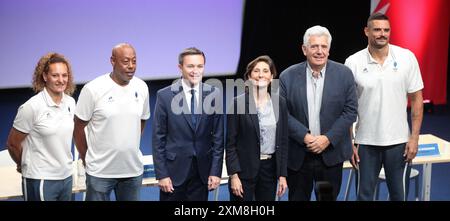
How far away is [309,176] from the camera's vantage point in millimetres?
4031

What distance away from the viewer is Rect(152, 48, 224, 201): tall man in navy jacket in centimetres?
372

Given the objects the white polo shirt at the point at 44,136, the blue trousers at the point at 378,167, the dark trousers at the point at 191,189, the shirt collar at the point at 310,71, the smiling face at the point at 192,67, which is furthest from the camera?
the blue trousers at the point at 378,167

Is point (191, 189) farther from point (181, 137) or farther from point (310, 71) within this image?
point (310, 71)

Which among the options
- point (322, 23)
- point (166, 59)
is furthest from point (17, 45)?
point (322, 23)

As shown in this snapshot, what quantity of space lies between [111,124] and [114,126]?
21mm

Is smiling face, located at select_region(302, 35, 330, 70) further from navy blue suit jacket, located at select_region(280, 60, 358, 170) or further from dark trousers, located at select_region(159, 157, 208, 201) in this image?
dark trousers, located at select_region(159, 157, 208, 201)

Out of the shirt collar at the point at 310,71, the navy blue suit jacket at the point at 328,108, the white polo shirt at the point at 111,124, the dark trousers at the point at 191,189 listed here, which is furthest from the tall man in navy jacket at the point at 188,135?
the shirt collar at the point at 310,71

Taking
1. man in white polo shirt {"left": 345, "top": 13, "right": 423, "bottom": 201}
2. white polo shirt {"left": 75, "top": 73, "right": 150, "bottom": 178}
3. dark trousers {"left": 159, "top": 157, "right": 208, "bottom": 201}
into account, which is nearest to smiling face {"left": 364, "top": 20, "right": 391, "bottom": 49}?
man in white polo shirt {"left": 345, "top": 13, "right": 423, "bottom": 201}

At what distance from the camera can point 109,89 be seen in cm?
365

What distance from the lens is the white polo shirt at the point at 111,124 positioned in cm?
364

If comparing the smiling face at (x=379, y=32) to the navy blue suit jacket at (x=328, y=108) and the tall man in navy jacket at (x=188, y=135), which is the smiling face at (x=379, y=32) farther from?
the tall man in navy jacket at (x=188, y=135)

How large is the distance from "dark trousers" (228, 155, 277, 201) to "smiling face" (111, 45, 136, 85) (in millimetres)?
928
